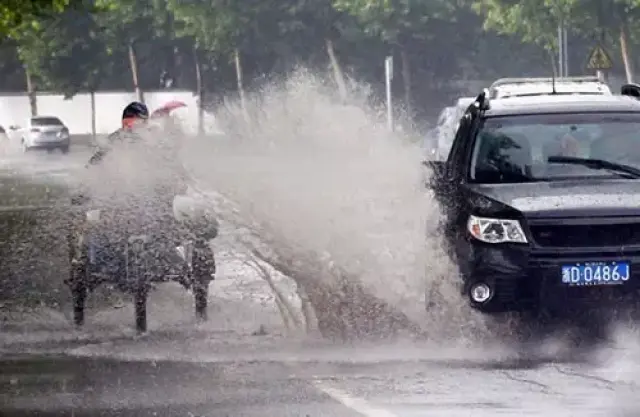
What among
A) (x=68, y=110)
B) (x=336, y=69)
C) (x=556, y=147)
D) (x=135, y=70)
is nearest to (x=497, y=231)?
(x=556, y=147)

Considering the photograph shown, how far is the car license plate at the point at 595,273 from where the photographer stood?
9.40m

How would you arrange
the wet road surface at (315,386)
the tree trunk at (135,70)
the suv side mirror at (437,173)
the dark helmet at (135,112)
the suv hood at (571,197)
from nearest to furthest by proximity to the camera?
the wet road surface at (315,386) < the suv hood at (571,197) < the suv side mirror at (437,173) < the dark helmet at (135,112) < the tree trunk at (135,70)

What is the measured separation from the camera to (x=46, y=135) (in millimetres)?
59656

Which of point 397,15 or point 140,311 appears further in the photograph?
point 397,15

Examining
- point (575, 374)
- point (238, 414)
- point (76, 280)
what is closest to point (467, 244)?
point (575, 374)

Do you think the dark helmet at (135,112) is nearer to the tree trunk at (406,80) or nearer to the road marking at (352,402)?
the road marking at (352,402)

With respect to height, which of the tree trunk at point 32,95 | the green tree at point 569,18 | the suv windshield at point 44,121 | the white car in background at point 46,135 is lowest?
the white car in background at point 46,135

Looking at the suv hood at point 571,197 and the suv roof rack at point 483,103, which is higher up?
the suv roof rack at point 483,103

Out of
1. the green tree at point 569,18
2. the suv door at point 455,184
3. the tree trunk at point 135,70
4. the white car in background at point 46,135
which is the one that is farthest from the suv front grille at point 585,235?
the tree trunk at point 135,70

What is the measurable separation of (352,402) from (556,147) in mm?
3440

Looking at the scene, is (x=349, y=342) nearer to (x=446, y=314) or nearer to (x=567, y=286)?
(x=446, y=314)

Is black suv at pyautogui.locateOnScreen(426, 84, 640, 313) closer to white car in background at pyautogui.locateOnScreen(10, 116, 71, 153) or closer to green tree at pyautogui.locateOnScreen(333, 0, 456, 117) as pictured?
green tree at pyautogui.locateOnScreen(333, 0, 456, 117)

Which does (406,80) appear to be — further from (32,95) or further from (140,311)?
(140,311)

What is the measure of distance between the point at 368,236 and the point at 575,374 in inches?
183
